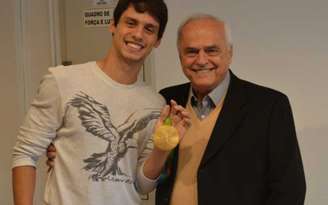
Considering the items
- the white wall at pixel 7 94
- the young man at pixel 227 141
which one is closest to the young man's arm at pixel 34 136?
the young man at pixel 227 141

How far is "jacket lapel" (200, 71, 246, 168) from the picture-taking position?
1382 millimetres

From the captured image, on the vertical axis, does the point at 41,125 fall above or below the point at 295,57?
below

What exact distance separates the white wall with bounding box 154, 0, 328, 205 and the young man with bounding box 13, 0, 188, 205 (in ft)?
2.48

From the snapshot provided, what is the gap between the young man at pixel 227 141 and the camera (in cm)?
135

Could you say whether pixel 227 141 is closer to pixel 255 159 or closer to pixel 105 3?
pixel 255 159

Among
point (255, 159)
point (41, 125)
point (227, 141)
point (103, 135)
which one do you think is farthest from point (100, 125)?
point (255, 159)

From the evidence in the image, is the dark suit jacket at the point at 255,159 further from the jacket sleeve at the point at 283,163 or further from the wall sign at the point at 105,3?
the wall sign at the point at 105,3

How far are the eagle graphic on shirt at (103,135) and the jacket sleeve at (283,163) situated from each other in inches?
19.1

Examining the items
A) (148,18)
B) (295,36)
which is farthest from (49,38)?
(295,36)

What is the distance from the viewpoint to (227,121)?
140 centimetres

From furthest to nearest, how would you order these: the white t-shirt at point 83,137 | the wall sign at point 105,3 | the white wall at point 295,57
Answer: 1. the wall sign at point 105,3
2. the white wall at point 295,57
3. the white t-shirt at point 83,137

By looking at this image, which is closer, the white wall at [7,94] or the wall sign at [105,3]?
the wall sign at [105,3]

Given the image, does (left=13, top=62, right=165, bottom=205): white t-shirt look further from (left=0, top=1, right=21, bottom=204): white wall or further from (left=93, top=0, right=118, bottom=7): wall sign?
(left=0, top=1, right=21, bottom=204): white wall

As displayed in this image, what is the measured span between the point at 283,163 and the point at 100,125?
2.05 feet
